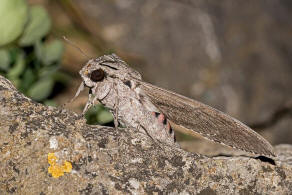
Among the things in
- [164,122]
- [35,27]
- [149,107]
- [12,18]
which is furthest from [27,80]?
[164,122]

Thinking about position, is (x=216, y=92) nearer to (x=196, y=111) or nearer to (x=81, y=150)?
(x=196, y=111)

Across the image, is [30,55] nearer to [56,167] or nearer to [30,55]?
[30,55]

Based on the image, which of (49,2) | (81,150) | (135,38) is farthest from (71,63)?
(81,150)

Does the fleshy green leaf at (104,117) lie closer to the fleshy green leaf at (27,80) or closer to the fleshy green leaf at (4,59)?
the fleshy green leaf at (27,80)

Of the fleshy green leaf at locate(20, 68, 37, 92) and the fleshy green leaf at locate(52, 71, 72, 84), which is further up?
the fleshy green leaf at locate(52, 71, 72, 84)

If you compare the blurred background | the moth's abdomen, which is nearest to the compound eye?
the moth's abdomen

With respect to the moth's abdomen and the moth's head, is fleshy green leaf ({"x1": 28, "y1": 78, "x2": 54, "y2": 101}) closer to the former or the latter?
the moth's head

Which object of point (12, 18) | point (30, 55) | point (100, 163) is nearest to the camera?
point (100, 163)
